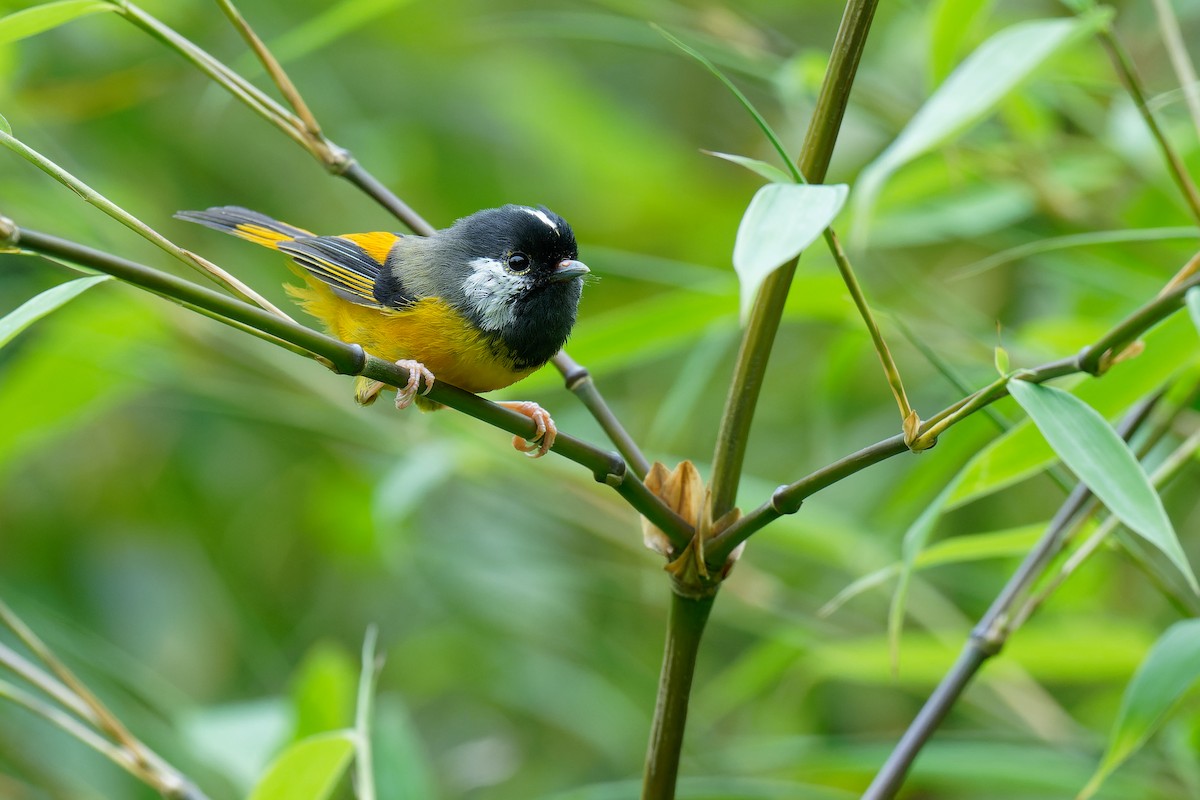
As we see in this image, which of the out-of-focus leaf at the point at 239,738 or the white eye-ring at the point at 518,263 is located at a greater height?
the white eye-ring at the point at 518,263

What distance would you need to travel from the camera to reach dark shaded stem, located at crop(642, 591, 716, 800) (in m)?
1.37

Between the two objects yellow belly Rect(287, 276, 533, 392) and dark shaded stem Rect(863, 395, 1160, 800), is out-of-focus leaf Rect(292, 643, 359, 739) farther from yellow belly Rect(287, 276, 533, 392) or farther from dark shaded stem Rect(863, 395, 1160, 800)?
dark shaded stem Rect(863, 395, 1160, 800)

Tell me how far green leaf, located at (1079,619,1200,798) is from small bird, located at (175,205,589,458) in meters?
0.98

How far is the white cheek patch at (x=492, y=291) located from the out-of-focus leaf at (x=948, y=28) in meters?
0.82

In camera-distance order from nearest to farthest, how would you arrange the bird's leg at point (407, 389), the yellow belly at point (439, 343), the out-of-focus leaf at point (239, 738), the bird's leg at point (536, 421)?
the bird's leg at point (536, 421), the bird's leg at point (407, 389), the yellow belly at point (439, 343), the out-of-focus leaf at point (239, 738)

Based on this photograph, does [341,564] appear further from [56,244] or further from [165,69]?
[56,244]

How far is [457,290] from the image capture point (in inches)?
88.4

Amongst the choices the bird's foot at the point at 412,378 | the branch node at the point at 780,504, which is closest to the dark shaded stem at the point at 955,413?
the branch node at the point at 780,504

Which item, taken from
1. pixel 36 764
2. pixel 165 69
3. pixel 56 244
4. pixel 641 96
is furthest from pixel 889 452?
pixel 641 96

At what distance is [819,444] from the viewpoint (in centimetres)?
328

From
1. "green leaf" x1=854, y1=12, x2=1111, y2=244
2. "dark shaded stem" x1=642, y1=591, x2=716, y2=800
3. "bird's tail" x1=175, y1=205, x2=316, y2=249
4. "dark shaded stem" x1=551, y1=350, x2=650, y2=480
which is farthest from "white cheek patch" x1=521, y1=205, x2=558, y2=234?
"dark shaded stem" x1=642, y1=591, x2=716, y2=800

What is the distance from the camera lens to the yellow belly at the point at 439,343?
2.15 m

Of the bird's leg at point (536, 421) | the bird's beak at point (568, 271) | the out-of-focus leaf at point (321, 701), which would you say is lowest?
the out-of-focus leaf at point (321, 701)

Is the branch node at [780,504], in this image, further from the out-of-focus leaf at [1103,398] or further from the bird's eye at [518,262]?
the bird's eye at [518,262]
